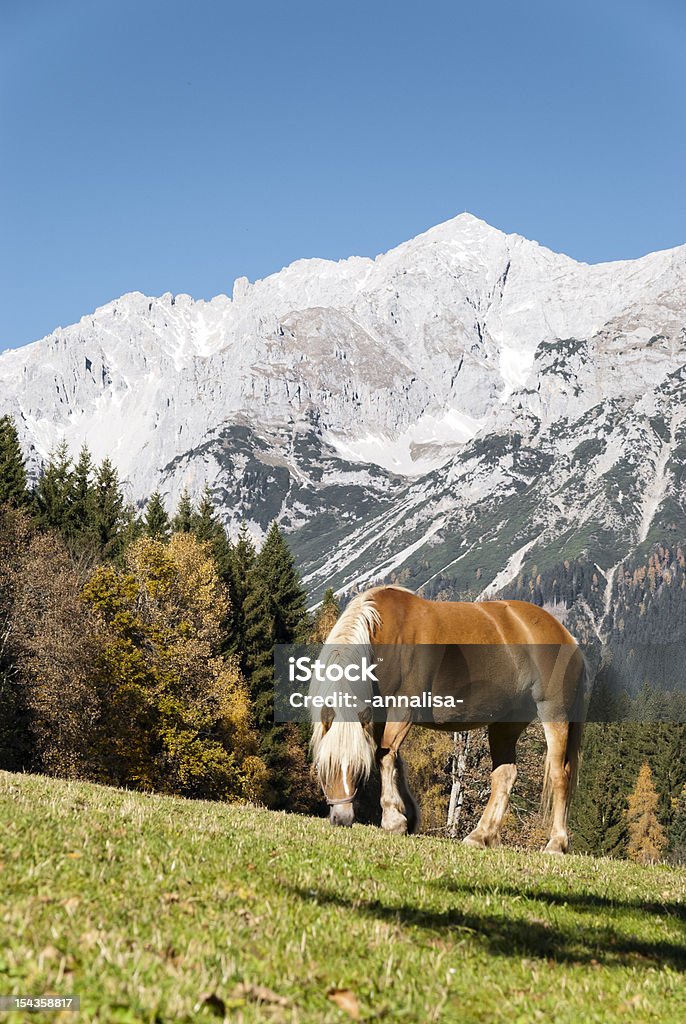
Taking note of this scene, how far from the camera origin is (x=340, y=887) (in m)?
9.04

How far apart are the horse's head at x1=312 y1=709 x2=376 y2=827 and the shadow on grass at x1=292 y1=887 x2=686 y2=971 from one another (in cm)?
Result: 513

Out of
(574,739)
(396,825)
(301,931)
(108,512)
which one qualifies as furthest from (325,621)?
(301,931)

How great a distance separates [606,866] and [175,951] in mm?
10264

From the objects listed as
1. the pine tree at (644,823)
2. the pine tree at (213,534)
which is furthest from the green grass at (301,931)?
the pine tree at (644,823)

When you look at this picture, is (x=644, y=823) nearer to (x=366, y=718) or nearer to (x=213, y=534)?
(x=213, y=534)

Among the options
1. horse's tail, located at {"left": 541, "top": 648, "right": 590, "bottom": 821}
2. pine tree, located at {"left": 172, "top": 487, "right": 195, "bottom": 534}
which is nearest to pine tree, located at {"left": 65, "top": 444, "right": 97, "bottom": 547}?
pine tree, located at {"left": 172, "top": 487, "right": 195, "bottom": 534}

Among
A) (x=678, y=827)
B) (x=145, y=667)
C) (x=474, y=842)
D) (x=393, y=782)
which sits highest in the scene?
(x=145, y=667)

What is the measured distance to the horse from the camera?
14195 mm

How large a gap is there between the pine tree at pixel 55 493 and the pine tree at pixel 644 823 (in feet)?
205

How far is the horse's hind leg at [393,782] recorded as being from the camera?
583 inches

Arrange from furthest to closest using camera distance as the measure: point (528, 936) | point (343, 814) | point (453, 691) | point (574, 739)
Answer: point (574, 739) → point (453, 691) → point (343, 814) → point (528, 936)

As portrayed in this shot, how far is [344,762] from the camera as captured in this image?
548 inches

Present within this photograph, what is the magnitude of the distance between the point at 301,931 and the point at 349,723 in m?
6.69

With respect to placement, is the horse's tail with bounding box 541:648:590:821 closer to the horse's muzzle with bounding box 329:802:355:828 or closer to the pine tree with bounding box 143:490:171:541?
the horse's muzzle with bounding box 329:802:355:828
